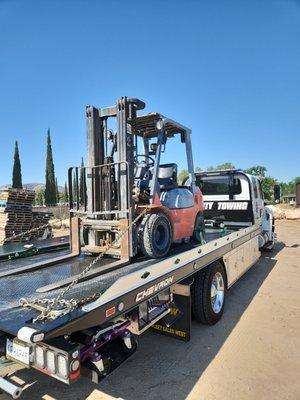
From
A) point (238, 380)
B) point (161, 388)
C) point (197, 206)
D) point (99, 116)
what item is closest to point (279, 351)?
point (238, 380)

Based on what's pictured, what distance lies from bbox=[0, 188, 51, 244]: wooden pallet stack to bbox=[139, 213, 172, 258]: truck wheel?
31.1 feet

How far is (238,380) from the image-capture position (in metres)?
3.66

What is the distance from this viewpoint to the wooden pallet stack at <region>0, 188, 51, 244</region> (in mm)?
12533

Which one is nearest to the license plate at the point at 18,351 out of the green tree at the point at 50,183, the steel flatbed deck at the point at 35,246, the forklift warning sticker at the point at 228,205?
the steel flatbed deck at the point at 35,246

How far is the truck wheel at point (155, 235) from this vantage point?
437cm

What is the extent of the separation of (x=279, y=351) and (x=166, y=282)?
76.3 inches

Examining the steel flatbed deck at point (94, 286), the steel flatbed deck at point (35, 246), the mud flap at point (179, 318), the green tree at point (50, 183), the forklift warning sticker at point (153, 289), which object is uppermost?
the green tree at point (50, 183)

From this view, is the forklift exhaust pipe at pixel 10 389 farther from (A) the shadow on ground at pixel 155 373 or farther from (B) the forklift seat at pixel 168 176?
(B) the forklift seat at pixel 168 176

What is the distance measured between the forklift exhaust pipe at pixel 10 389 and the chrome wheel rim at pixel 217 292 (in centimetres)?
339

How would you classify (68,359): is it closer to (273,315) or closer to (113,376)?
(113,376)

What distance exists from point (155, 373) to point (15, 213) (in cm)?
1066

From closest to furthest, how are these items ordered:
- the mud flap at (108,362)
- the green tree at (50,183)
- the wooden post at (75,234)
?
the mud flap at (108,362) → the wooden post at (75,234) → the green tree at (50,183)

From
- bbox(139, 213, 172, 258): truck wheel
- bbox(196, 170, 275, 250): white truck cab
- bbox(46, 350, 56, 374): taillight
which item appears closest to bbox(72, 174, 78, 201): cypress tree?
bbox(139, 213, 172, 258): truck wheel

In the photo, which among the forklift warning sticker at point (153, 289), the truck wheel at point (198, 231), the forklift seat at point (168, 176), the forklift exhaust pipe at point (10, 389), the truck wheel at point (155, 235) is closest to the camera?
the forklift exhaust pipe at point (10, 389)
